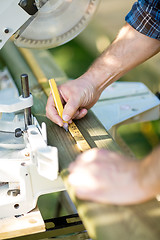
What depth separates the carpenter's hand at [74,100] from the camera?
1430mm

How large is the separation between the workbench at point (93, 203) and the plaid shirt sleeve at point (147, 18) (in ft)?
1.27

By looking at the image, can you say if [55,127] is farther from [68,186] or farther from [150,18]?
[150,18]

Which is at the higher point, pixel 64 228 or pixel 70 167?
pixel 70 167

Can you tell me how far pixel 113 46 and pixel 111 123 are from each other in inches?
12.8

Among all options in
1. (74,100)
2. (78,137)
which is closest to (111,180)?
(78,137)

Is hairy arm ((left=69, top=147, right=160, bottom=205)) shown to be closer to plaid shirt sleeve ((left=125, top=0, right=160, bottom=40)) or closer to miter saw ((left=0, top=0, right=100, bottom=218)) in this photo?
miter saw ((left=0, top=0, right=100, bottom=218))

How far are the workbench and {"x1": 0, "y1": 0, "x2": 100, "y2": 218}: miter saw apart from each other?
0.08m

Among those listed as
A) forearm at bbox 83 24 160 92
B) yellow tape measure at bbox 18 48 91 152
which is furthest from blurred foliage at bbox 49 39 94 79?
forearm at bbox 83 24 160 92

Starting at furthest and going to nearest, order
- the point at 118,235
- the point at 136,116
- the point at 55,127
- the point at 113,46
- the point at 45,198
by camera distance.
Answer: the point at 45,198
the point at 136,116
the point at 113,46
the point at 55,127
the point at 118,235

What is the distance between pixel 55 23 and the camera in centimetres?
139

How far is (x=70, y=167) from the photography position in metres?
1.14

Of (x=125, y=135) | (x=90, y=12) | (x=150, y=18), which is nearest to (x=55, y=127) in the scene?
(x=90, y=12)

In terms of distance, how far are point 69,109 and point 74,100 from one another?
0.04 m

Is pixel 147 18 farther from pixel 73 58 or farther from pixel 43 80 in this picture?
pixel 73 58
